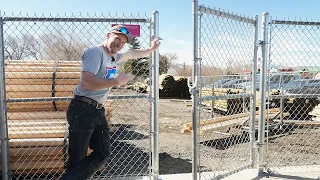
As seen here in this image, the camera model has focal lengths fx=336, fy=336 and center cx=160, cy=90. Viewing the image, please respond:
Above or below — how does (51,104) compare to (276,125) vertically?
above

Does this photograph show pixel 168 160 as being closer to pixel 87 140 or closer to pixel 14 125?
pixel 14 125

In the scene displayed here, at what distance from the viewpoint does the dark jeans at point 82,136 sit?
10.3 ft

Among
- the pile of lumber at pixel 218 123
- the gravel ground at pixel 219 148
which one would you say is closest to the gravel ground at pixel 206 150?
the gravel ground at pixel 219 148

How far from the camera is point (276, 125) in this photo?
10.3 m

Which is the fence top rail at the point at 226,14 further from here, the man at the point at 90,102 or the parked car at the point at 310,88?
the parked car at the point at 310,88

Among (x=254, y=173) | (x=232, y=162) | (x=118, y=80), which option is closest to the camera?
(x=118, y=80)

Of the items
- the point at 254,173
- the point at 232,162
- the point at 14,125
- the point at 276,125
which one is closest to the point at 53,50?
the point at 14,125

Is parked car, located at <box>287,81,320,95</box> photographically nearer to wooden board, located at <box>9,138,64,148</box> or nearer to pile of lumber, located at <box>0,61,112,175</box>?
pile of lumber, located at <box>0,61,112,175</box>

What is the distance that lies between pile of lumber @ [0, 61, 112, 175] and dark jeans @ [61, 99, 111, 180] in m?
1.75

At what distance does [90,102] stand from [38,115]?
3.20 metres

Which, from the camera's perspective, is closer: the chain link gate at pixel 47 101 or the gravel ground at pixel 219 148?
the chain link gate at pixel 47 101

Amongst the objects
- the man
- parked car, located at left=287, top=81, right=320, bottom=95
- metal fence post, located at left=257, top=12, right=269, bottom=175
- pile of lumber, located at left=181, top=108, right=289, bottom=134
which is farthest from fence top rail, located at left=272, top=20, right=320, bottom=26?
parked car, located at left=287, top=81, right=320, bottom=95

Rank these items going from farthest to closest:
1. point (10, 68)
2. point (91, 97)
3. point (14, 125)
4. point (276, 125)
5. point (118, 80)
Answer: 1. point (276, 125)
2. point (10, 68)
3. point (14, 125)
4. point (91, 97)
5. point (118, 80)

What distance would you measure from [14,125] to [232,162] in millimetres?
4033
